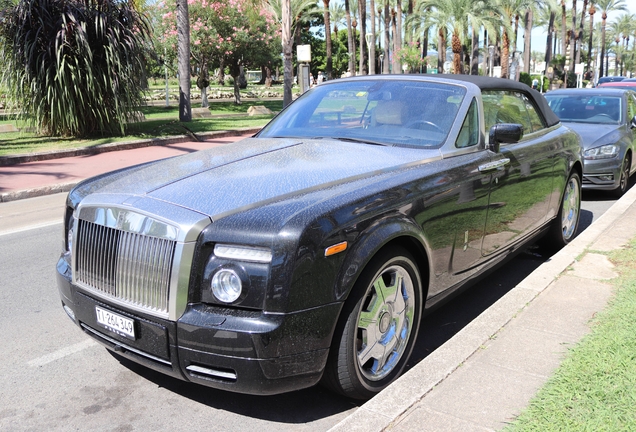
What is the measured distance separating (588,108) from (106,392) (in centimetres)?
940

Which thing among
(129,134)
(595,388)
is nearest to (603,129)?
(595,388)

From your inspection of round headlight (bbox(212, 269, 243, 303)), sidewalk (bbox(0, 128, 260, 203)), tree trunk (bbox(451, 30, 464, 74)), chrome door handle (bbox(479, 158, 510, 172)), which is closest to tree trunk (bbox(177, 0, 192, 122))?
sidewalk (bbox(0, 128, 260, 203))

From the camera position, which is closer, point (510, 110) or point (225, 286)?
point (225, 286)

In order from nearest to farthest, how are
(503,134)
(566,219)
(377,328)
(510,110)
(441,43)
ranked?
(377,328) < (503,134) < (510,110) < (566,219) < (441,43)

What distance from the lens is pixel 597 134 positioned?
9.52m

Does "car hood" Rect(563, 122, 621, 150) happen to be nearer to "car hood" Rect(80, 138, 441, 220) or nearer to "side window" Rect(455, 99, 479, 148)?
"side window" Rect(455, 99, 479, 148)

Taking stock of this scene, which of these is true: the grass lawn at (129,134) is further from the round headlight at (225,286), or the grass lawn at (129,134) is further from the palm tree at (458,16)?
the palm tree at (458,16)

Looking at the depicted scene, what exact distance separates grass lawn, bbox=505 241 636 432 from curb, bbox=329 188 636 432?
0.48m

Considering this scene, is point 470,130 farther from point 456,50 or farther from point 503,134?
point 456,50

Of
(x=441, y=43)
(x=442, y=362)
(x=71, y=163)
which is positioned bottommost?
(x=442, y=362)

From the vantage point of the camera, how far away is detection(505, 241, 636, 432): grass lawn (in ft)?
9.16

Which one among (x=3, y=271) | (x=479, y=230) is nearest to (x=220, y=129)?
(x=3, y=271)

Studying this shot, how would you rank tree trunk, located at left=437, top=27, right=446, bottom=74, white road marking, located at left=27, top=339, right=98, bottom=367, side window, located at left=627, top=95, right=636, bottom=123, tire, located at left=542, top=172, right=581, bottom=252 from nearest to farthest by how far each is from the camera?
white road marking, located at left=27, top=339, right=98, bottom=367, tire, located at left=542, top=172, right=581, bottom=252, side window, located at left=627, top=95, right=636, bottom=123, tree trunk, located at left=437, top=27, right=446, bottom=74

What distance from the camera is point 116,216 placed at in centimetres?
312
